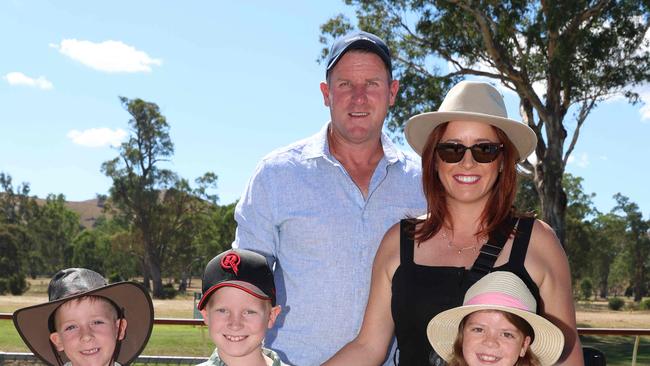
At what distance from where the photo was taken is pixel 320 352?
331 cm

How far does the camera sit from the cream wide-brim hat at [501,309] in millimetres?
2467

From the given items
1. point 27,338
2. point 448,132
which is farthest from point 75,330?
point 448,132

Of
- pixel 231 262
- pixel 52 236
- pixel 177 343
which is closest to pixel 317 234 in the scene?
pixel 231 262

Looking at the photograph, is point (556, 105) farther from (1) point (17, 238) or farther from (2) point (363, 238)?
(1) point (17, 238)

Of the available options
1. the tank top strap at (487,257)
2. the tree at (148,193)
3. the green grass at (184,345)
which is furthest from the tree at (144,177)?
the tank top strap at (487,257)

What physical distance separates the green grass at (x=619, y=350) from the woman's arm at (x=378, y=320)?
40.9 feet

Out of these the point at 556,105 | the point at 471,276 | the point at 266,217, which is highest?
the point at 556,105

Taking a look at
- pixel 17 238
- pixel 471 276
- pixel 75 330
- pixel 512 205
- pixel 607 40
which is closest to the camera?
pixel 471 276

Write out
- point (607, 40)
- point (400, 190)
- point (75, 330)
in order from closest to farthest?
point (75, 330)
point (400, 190)
point (607, 40)

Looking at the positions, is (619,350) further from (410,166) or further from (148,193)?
(148,193)

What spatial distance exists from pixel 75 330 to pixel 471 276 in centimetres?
170

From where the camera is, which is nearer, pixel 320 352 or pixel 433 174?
pixel 433 174

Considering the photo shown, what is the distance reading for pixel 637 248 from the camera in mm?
68438

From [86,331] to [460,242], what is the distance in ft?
5.31
